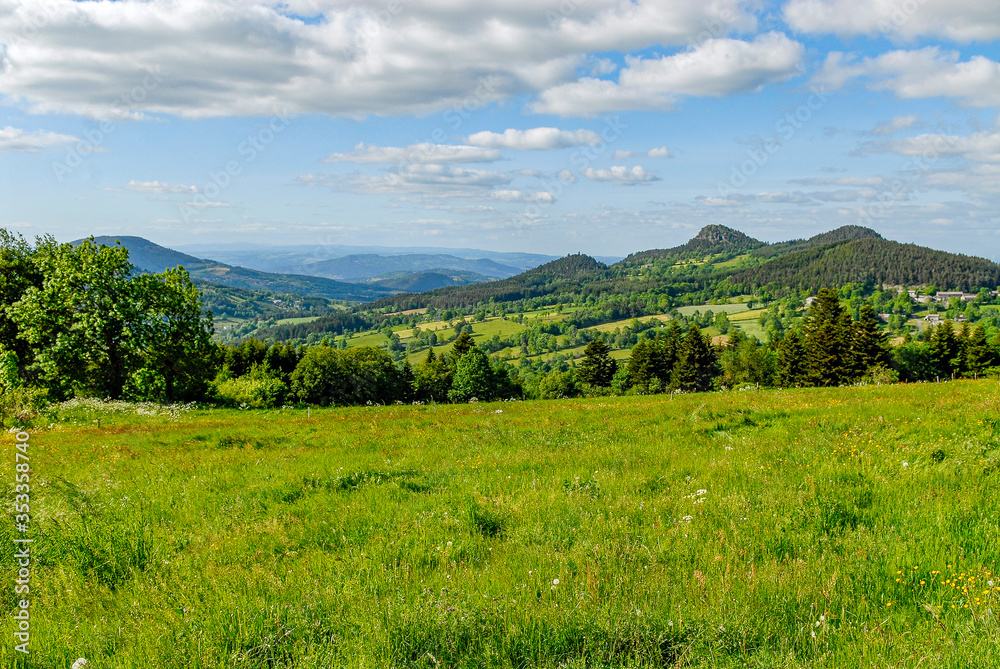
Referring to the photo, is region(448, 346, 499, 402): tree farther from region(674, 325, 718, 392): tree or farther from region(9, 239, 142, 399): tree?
region(9, 239, 142, 399): tree

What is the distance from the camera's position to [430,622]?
4.30 metres

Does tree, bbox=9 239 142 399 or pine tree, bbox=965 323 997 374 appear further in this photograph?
pine tree, bbox=965 323 997 374

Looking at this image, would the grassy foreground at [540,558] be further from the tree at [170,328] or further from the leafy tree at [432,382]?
the leafy tree at [432,382]

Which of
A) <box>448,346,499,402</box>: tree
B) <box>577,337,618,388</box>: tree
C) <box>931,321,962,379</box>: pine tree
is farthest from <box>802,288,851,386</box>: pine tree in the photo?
<box>448,346,499,402</box>: tree

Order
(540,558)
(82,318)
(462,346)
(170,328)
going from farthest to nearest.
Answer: (462,346), (170,328), (82,318), (540,558)

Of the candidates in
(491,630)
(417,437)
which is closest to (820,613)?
(491,630)

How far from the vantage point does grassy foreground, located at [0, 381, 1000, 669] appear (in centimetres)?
414

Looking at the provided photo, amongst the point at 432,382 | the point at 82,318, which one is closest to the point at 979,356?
the point at 432,382

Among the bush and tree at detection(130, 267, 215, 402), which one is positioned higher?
tree at detection(130, 267, 215, 402)

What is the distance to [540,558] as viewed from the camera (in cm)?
564

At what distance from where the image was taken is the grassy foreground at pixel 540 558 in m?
4.14

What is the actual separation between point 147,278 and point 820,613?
35562mm

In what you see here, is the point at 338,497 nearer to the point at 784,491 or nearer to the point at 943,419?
the point at 784,491

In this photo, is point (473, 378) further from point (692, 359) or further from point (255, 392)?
point (255, 392)
